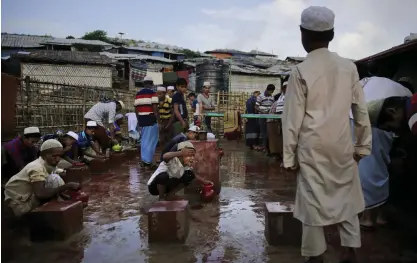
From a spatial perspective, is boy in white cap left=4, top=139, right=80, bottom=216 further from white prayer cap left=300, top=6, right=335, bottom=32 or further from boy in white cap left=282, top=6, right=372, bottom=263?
white prayer cap left=300, top=6, right=335, bottom=32

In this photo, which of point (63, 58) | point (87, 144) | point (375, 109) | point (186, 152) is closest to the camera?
point (375, 109)

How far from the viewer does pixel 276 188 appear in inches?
246

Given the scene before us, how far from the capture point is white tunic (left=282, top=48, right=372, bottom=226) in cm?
276

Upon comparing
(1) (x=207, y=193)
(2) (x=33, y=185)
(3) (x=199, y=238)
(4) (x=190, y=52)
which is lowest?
(3) (x=199, y=238)

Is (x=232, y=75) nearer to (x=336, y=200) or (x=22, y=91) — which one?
(x=22, y=91)

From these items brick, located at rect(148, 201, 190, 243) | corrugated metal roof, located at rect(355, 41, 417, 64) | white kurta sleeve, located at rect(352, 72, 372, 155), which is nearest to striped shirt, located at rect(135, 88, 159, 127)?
corrugated metal roof, located at rect(355, 41, 417, 64)

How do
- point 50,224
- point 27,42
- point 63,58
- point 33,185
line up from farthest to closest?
point 27,42 → point 63,58 → point 33,185 → point 50,224

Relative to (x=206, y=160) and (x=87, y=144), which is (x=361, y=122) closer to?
(x=206, y=160)

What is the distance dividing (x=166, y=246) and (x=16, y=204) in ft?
5.31

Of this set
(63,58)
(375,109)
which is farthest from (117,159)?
(63,58)

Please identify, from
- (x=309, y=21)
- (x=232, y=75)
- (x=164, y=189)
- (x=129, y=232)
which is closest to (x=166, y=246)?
(x=129, y=232)

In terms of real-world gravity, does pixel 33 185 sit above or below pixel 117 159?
above

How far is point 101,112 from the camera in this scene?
8.78 m

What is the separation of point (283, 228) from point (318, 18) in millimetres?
1875
